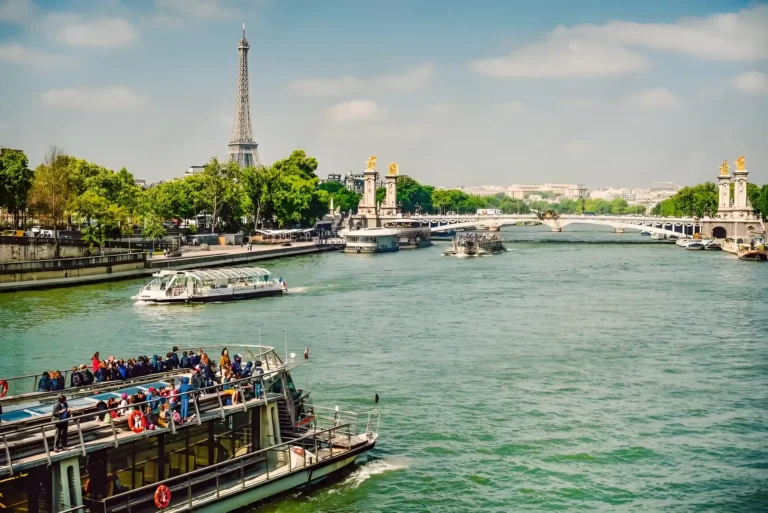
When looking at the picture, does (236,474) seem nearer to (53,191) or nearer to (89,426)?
(89,426)

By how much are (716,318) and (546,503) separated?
21.6 metres

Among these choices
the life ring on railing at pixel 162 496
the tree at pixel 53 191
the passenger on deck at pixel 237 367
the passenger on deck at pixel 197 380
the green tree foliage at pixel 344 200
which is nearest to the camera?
the life ring on railing at pixel 162 496

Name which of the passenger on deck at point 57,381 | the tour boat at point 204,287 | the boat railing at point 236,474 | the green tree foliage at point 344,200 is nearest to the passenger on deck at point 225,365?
the boat railing at point 236,474

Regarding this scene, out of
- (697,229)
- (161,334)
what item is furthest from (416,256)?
(161,334)

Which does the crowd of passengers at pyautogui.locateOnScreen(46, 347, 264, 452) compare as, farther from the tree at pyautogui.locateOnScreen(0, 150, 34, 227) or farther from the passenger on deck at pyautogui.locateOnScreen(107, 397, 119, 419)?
the tree at pyautogui.locateOnScreen(0, 150, 34, 227)

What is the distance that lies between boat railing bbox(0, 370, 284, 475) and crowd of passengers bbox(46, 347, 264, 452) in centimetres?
3

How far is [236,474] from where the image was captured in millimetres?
13438

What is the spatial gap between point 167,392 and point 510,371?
1300 cm

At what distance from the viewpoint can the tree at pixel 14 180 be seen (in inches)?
2173

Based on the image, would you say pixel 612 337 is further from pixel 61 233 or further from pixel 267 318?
pixel 61 233

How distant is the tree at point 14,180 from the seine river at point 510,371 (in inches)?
652

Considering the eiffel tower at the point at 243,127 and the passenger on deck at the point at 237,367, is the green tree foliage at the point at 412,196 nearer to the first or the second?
the eiffel tower at the point at 243,127

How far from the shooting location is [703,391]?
21641 mm

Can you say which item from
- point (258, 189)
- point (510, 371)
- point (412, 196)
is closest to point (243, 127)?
point (412, 196)
